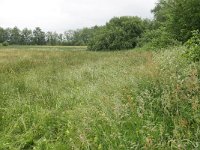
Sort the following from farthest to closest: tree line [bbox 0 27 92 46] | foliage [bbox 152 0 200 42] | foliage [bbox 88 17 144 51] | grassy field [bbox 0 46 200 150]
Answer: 1. tree line [bbox 0 27 92 46]
2. foliage [bbox 88 17 144 51]
3. foliage [bbox 152 0 200 42]
4. grassy field [bbox 0 46 200 150]

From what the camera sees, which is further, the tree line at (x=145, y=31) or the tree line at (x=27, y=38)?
the tree line at (x=27, y=38)

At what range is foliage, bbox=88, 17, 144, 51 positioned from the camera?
45.7m

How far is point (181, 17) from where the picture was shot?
17344 millimetres

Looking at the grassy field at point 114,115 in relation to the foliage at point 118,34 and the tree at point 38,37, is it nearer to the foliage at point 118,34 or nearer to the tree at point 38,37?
the foliage at point 118,34

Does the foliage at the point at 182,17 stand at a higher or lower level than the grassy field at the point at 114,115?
higher

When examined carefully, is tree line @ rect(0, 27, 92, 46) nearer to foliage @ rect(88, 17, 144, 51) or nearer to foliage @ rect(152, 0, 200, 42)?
foliage @ rect(88, 17, 144, 51)

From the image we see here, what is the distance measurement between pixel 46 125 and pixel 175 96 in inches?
93.4

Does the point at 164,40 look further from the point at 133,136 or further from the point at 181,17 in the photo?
the point at 133,136

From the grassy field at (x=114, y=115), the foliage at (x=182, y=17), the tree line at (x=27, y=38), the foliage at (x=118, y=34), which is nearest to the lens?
the grassy field at (x=114, y=115)

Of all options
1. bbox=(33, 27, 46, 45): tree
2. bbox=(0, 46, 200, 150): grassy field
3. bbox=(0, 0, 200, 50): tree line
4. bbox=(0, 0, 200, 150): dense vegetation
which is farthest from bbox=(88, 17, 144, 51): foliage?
bbox=(33, 27, 46, 45): tree

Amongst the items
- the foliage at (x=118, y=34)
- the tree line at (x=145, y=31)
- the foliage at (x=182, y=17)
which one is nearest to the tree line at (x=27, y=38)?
the tree line at (x=145, y=31)

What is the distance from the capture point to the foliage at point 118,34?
45688 mm

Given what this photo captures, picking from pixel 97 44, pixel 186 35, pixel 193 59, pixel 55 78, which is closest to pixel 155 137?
pixel 193 59

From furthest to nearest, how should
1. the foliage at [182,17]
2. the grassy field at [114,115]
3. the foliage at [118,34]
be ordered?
the foliage at [118,34] → the foliage at [182,17] → the grassy field at [114,115]
